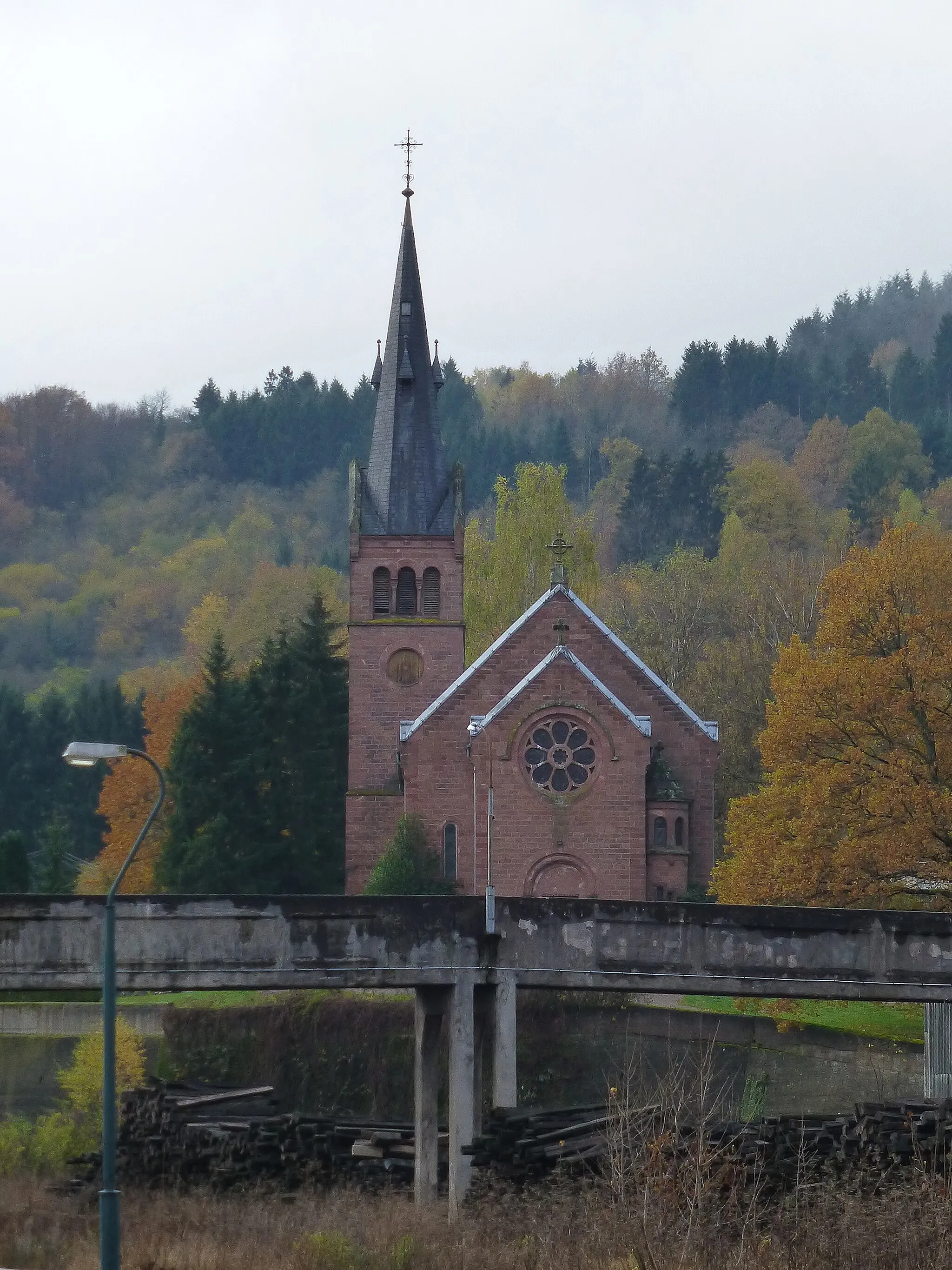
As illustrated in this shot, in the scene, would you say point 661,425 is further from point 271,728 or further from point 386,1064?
point 386,1064

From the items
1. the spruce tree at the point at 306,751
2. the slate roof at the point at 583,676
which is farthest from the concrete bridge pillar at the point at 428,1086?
the spruce tree at the point at 306,751

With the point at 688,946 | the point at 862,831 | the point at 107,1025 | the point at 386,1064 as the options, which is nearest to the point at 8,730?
the point at 386,1064

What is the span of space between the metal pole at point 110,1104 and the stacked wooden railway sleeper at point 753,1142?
17.2 feet

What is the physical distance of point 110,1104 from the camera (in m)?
19.5

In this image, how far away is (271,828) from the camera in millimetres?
58625

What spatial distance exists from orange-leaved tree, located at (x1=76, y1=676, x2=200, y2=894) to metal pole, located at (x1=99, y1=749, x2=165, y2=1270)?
38.3m

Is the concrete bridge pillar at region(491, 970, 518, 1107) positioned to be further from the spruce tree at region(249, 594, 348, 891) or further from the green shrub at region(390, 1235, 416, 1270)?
the spruce tree at region(249, 594, 348, 891)

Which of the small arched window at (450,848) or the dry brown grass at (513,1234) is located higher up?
the small arched window at (450,848)

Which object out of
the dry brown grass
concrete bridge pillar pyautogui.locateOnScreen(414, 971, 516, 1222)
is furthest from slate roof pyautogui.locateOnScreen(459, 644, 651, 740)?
the dry brown grass

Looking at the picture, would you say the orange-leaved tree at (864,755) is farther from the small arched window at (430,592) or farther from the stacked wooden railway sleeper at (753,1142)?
the small arched window at (430,592)

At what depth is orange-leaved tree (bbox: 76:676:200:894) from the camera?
201 feet

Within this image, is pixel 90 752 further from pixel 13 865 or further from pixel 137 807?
pixel 137 807

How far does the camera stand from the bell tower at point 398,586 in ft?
180

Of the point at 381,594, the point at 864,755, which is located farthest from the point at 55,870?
the point at 864,755
